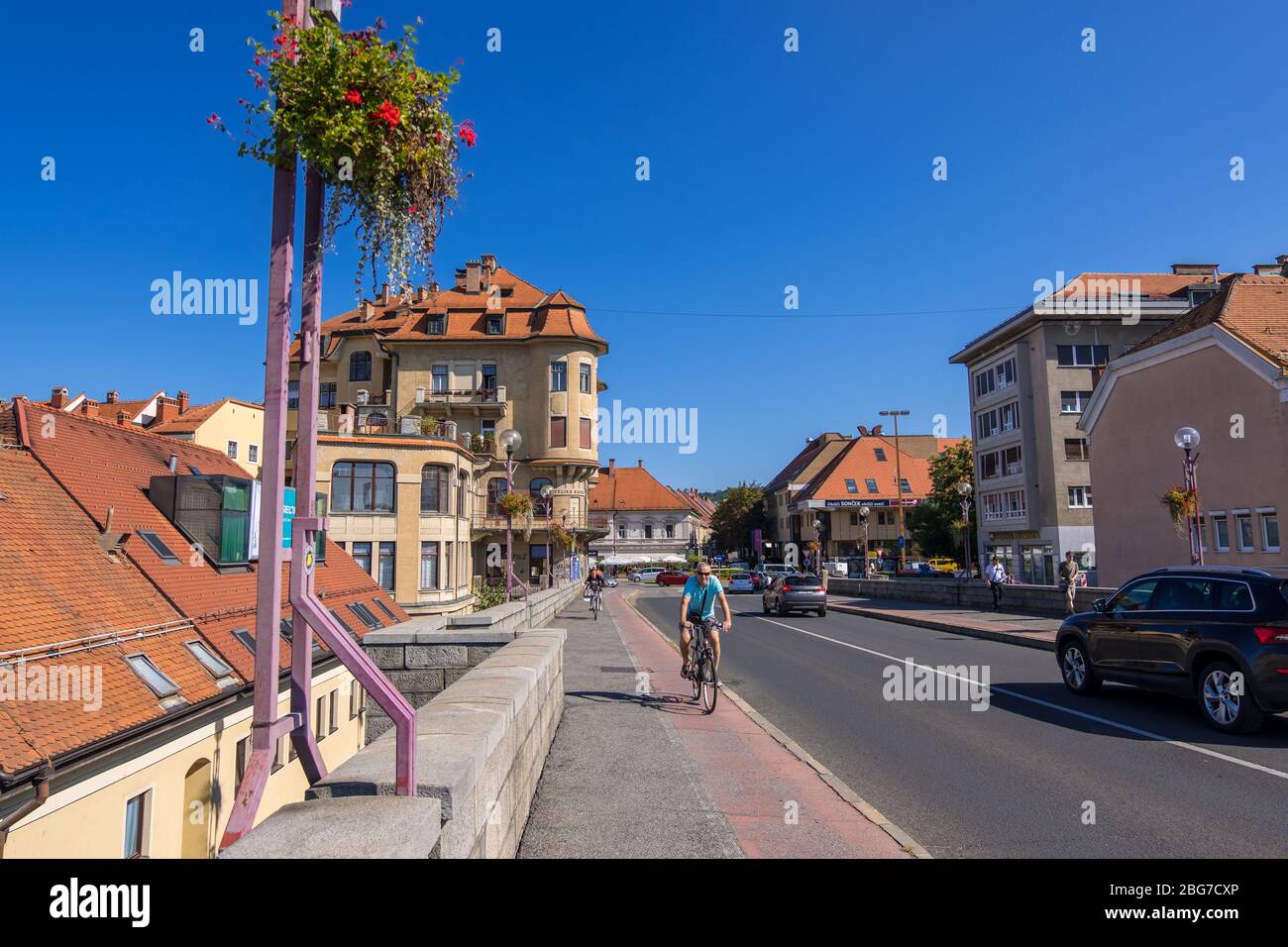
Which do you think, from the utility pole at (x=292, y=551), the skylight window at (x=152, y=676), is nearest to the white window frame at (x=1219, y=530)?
the skylight window at (x=152, y=676)

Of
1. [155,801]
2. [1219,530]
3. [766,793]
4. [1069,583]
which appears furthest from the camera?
[1219,530]

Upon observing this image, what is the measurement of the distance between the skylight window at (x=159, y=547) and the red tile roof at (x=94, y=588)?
18 cm

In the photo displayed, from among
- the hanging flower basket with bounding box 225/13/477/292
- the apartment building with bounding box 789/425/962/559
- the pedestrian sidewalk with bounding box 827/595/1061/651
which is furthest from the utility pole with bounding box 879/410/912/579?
the hanging flower basket with bounding box 225/13/477/292

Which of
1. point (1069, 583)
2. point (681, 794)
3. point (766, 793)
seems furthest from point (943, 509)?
point (681, 794)

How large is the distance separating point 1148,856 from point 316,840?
5.16 m

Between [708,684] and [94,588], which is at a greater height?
[94,588]

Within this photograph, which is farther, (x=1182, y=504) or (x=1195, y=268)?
(x=1195, y=268)

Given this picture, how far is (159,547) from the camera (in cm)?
1553

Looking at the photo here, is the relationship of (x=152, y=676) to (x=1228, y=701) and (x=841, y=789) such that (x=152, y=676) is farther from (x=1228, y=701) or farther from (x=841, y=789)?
(x=1228, y=701)

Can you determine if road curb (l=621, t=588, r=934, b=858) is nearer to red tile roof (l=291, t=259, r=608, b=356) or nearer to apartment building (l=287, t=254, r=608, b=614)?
apartment building (l=287, t=254, r=608, b=614)

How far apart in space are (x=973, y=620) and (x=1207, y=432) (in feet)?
30.8

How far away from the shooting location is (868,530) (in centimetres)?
7844

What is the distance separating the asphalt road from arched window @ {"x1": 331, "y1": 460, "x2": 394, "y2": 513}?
78.8 feet
